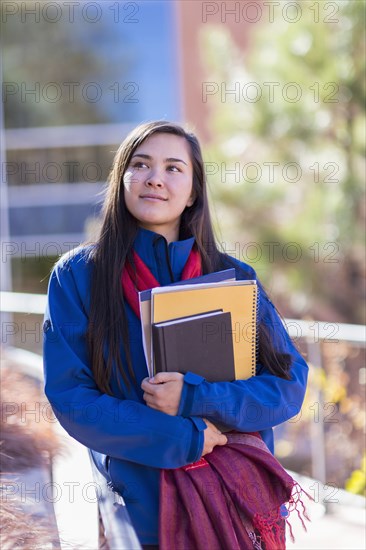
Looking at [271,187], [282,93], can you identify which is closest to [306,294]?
[271,187]

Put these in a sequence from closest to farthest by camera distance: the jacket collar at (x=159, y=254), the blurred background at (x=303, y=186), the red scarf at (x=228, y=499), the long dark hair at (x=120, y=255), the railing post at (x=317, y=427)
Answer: the red scarf at (x=228, y=499), the long dark hair at (x=120, y=255), the jacket collar at (x=159, y=254), the railing post at (x=317, y=427), the blurred background at (x=303, y=186)

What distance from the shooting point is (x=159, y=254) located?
7.22 feet

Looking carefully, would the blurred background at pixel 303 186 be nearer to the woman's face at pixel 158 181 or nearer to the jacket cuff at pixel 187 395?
the woman's face at pixel 158 181

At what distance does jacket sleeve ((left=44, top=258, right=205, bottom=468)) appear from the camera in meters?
1.93

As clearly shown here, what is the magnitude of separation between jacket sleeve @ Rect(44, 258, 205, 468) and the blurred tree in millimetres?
4964

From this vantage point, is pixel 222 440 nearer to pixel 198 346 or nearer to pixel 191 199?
pixel 198 346

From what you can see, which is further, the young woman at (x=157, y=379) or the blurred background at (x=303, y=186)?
the blurred background at (x=303, y=186)

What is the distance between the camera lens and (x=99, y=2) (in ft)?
51.2

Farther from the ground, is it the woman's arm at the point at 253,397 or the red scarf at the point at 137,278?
the red scarf at the point at 137,278

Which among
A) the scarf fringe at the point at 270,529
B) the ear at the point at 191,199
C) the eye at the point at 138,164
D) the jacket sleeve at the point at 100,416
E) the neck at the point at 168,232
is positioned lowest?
the scarf fringe at the point at 270,529

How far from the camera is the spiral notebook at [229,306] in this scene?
79.4 inches

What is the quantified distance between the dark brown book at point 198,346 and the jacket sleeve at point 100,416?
133 millimetres

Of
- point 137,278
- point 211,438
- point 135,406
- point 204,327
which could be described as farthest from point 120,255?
point 211,438

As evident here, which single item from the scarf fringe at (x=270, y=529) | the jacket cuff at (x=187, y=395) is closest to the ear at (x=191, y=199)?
the jacket cuff at (x=187, y=395)
